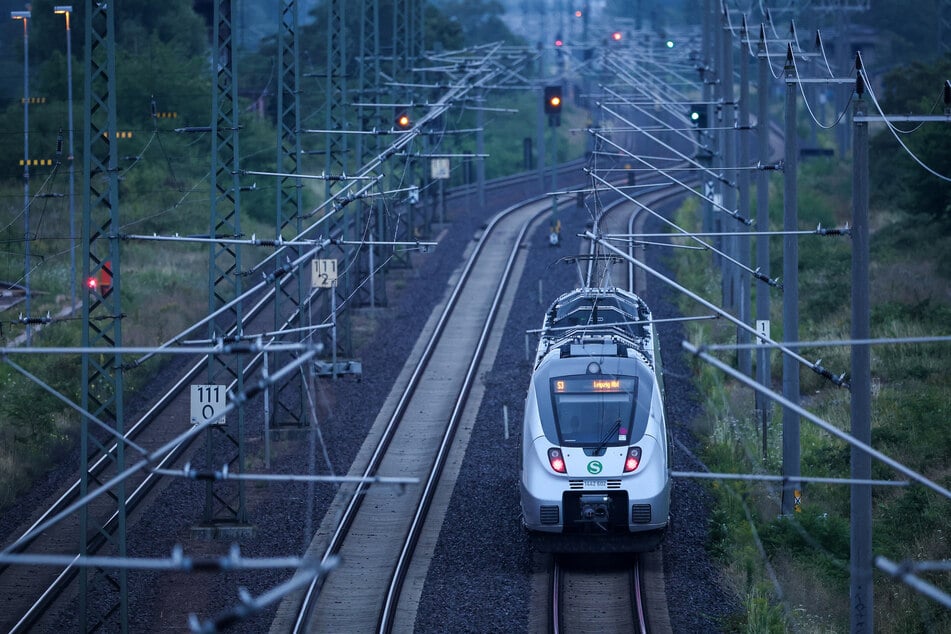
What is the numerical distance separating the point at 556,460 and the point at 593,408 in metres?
0.98

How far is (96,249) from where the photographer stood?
3606cm

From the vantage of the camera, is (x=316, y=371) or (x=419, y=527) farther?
(x=316, y=371)

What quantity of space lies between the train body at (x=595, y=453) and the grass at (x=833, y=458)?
64.3 inches

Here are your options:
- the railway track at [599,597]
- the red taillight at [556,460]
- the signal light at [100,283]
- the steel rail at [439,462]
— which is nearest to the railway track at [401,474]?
the steel rail at [439,462]

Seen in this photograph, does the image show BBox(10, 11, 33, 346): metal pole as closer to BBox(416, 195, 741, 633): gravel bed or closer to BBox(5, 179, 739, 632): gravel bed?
BBox(5, 179, 739, 632): gravel bed

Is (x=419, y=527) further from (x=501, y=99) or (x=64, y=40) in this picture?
(x=501, y=99)

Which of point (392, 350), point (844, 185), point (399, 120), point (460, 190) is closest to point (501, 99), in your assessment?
point (460, 190)

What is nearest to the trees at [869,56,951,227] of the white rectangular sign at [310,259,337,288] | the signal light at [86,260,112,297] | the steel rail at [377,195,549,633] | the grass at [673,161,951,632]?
the grass at [673,161,951,632]

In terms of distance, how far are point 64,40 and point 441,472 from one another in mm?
30860

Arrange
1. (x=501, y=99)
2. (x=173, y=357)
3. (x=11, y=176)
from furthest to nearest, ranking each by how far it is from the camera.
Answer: (x=501, y=99) < (x=11, y=176) < (x=173, y=357)

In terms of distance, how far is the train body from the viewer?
612 inches

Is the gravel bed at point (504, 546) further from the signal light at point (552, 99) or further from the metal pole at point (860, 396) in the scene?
the signal light at point (552, 99)

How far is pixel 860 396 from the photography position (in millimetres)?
11797

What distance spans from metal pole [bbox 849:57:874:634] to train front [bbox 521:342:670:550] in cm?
404
